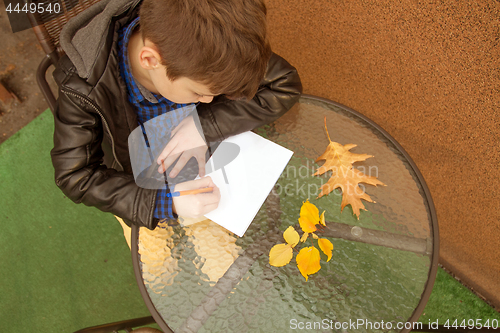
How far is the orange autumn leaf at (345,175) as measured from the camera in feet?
3.06

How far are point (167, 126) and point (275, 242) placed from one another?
58 cm

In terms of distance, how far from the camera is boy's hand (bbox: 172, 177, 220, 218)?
2.81 ft

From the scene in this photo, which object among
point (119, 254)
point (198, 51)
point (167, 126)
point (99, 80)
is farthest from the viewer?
point (119, 254)

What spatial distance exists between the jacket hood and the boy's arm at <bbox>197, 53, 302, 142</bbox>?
363 millimetres

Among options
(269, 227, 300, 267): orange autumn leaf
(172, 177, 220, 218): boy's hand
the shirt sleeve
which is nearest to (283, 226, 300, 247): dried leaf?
(269, 227, 300, 267): orange autumn leaf

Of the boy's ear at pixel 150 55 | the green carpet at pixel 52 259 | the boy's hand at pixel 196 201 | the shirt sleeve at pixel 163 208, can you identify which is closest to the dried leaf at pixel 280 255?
the boy's hand at pixel 196 201

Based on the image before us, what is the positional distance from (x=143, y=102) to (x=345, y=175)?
2.38ft

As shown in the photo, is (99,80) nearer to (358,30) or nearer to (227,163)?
(227,163)

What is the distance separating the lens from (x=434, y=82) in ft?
3.47

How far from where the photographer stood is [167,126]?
1.08 metres

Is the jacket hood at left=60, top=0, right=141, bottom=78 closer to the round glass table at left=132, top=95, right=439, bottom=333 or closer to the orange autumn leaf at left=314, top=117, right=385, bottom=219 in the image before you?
the round glass table at left=132, top=95, right=439, bottom=333

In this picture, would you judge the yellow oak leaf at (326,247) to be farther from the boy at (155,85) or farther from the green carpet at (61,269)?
the green carpet at (61,269)

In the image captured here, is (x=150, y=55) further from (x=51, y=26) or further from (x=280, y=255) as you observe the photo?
(x=280, y=255)

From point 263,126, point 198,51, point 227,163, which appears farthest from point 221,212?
point 198,51
